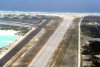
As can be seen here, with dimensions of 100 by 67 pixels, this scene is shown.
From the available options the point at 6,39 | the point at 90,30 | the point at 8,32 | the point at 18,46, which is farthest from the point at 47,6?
the point at 18,46

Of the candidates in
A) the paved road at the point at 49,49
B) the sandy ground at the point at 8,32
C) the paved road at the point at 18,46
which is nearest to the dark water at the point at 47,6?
the paved road at the point at 18,46

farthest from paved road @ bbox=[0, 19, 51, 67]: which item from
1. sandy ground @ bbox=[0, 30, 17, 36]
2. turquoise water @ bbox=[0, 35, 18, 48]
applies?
sandy ground @ bbox=[0, 30, 17, 36]

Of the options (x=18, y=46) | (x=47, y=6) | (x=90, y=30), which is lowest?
(x=18, y=46)

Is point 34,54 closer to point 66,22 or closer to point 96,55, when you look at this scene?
point 96,55

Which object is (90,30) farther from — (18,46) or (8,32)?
(8,32)

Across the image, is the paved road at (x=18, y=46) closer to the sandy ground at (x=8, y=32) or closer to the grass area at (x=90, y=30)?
the sandy ground at (x=8, y=32)

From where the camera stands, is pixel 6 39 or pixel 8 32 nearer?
pixel 6 39
